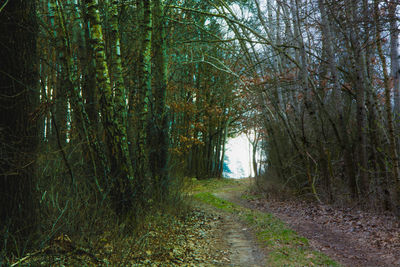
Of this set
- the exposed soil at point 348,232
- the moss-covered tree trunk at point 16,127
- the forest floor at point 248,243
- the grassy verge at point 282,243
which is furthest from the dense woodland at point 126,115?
the grassy verge at point 282,243

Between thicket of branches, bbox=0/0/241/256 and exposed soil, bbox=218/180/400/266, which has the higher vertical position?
thicket of branches, bbox=0/0/241/256

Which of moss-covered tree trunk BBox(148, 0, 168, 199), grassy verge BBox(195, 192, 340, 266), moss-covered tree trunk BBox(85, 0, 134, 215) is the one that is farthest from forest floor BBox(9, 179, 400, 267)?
moss-covered tree trunk BBox(148, 0, 168, 199)

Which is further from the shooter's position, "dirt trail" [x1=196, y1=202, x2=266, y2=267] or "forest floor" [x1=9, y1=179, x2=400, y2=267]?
"dirt trail" [x1=196, y1=202, x2=266, y2=267]

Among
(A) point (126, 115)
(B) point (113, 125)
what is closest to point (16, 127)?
(B) point (113, 125)

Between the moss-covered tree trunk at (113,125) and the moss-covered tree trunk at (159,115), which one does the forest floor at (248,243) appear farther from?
the moss-covered tree trunk at (159,115)

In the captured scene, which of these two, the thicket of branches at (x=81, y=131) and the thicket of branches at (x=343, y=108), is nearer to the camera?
the thicket of branches at (x=81, y=131)

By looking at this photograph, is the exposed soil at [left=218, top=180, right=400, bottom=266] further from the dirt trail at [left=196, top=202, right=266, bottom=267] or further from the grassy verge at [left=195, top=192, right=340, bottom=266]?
the dirt trail at [left=196, top=202, right=266, bottom=267]

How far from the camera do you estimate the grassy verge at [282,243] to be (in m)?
5.83

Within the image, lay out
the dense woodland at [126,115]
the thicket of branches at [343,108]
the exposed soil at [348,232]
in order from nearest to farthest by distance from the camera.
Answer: the dense woodland at [126,115] < the exposed soil at [348,232] < the thicket of branches at [343,108]

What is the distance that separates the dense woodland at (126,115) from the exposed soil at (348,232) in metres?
1.07

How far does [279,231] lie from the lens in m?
7.70

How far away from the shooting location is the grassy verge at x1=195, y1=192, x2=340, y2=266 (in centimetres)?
583

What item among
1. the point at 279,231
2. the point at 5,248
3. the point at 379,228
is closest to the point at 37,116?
the point at 5,248

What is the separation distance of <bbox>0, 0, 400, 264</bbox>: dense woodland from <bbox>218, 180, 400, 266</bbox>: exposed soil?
1.07 m
